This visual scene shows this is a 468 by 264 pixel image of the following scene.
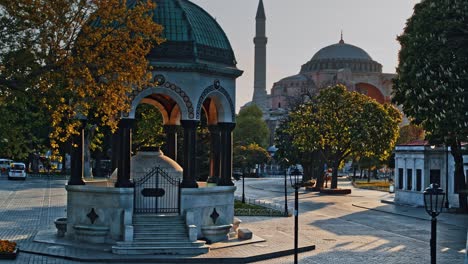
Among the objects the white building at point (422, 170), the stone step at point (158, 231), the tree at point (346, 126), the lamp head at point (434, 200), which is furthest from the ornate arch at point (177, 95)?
the tree at point (346, 126)

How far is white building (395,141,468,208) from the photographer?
44.8 metres

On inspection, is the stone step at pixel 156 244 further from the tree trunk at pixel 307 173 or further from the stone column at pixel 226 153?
the tree trunk at pixel 307 173

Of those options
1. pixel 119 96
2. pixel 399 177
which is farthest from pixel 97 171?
pixel 119 96

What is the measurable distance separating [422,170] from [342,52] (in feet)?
416

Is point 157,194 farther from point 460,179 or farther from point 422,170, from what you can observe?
point 422,170

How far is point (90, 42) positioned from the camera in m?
18.7

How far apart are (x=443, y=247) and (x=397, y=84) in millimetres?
6059

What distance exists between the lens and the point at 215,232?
23703mm

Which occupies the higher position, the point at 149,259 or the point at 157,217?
the point at 157,217

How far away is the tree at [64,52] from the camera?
60.4ft

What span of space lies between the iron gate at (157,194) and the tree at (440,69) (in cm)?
835

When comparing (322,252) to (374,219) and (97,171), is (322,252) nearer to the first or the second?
(374,219)

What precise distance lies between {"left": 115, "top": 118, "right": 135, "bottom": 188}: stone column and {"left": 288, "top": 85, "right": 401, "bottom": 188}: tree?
34.2m

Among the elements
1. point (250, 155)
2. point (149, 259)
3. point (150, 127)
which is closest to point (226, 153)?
point (149, 259)
